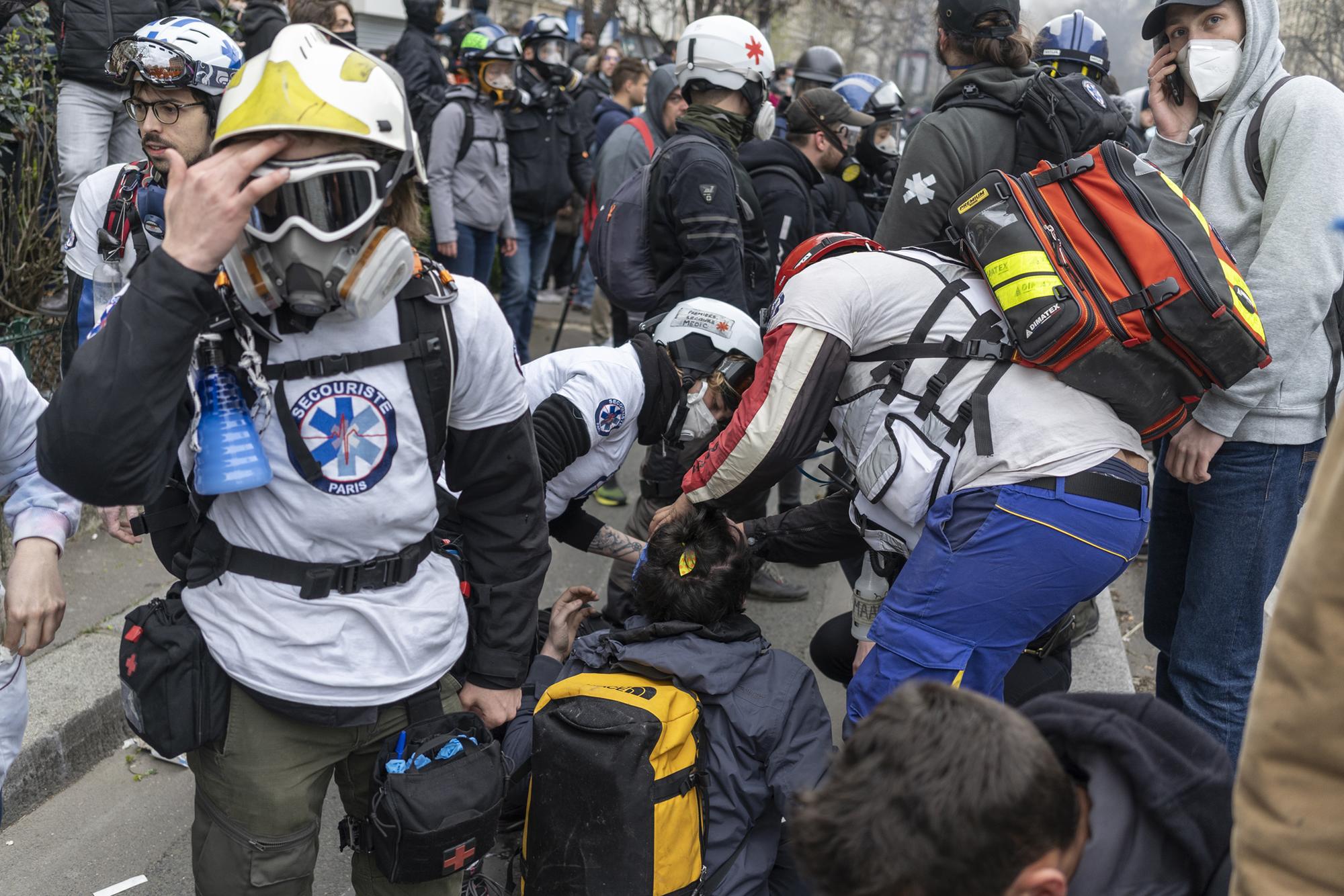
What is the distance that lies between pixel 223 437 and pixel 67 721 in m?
1.98

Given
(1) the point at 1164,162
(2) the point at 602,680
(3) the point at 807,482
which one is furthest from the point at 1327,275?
(3) the point at 807,482

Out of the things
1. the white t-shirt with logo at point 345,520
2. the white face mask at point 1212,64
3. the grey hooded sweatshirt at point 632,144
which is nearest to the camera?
the white t-shirt with logo at point 345,520

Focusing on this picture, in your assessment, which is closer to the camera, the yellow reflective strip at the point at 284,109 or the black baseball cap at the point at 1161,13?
the yellow reflective strip at the point at 284,109

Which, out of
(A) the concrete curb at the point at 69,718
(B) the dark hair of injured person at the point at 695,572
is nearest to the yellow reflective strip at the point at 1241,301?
(B) the dark hair of injured person at the point at 695,572

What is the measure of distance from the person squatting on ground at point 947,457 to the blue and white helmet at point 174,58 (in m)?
1.64

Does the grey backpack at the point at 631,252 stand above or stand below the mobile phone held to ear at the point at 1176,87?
below

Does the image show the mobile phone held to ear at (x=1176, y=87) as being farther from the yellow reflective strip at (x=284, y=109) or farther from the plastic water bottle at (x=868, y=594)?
the yellow reflective strip at (x=284, y=109)

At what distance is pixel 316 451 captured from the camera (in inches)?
74.7

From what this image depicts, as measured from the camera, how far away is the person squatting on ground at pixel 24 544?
196 cm

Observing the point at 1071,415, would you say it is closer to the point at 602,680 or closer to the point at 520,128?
the point at 602,680

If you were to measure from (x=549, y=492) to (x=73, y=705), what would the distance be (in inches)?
60.4

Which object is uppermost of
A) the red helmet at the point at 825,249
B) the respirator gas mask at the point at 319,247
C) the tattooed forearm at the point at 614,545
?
the respirator gas mask at the point at 319,247

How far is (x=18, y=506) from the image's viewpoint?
206 centimetres

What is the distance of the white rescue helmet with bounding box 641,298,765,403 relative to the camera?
3.48 m
